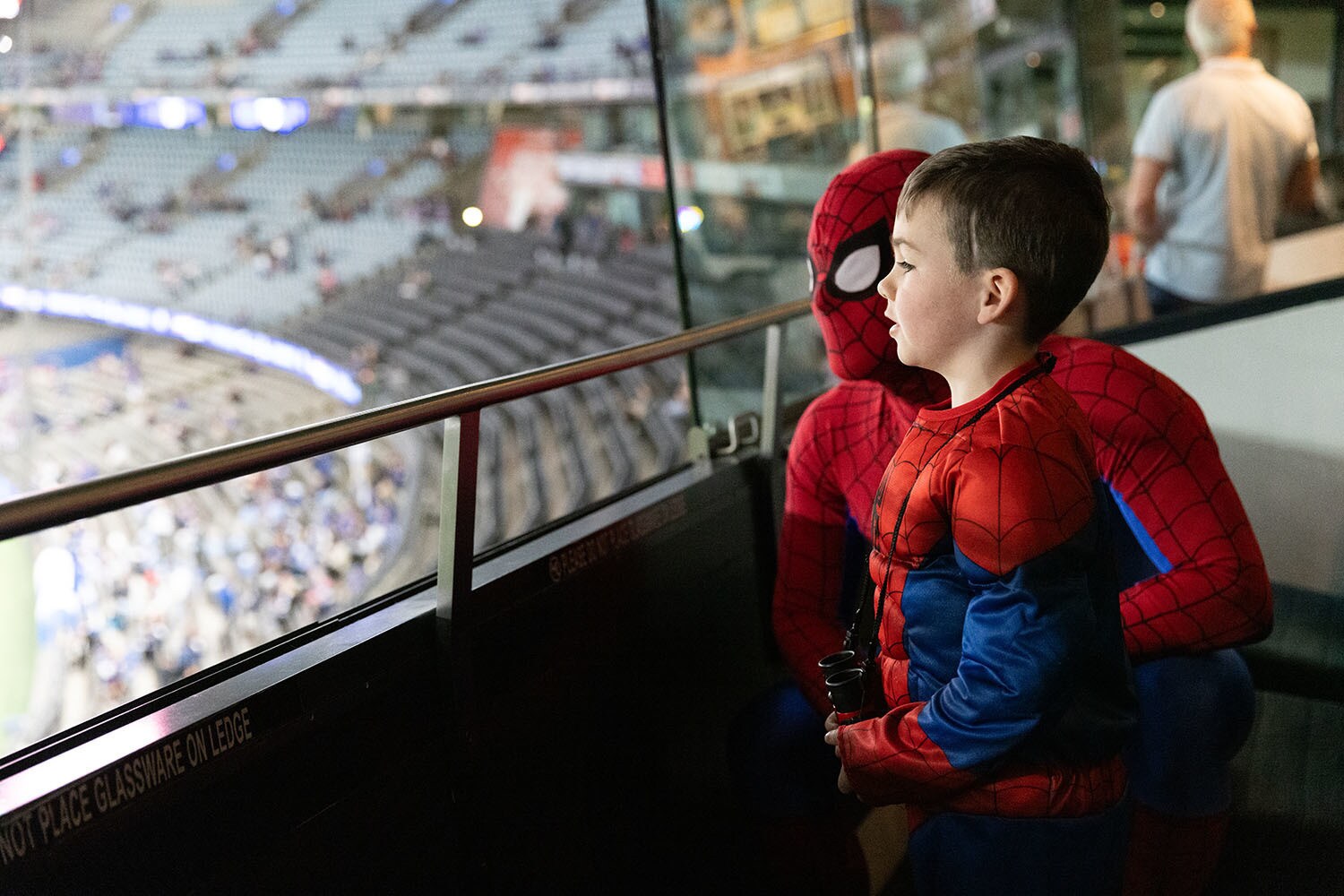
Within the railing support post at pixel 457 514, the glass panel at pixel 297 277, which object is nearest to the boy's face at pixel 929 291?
the railing support post at pixel 457 514

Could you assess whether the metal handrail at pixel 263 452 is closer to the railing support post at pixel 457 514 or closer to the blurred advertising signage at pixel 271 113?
the railing support post at pixel 457 514

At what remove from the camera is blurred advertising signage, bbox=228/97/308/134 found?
23906 mm

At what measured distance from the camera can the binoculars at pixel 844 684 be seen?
3.18ft

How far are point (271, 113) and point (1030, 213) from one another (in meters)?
25.9

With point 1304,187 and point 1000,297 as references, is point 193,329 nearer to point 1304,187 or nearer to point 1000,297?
point 1304,187

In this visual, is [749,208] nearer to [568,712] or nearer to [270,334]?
[568,712]

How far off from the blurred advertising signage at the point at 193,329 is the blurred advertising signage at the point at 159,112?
4.46 m

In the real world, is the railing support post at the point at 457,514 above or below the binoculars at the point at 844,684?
above

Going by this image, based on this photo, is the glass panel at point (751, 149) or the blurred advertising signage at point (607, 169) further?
the blurred advertising signage at point (607, 169)

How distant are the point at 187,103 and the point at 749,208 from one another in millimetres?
24278

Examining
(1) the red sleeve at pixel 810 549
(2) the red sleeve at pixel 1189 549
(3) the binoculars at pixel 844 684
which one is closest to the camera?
(3) the binoculars at pixel 844 684

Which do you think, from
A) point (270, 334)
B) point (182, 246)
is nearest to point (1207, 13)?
point (270, 334)

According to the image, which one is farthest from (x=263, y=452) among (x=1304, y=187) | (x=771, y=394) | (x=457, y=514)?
(x=1304, y=187)

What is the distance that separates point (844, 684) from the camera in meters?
0.97
